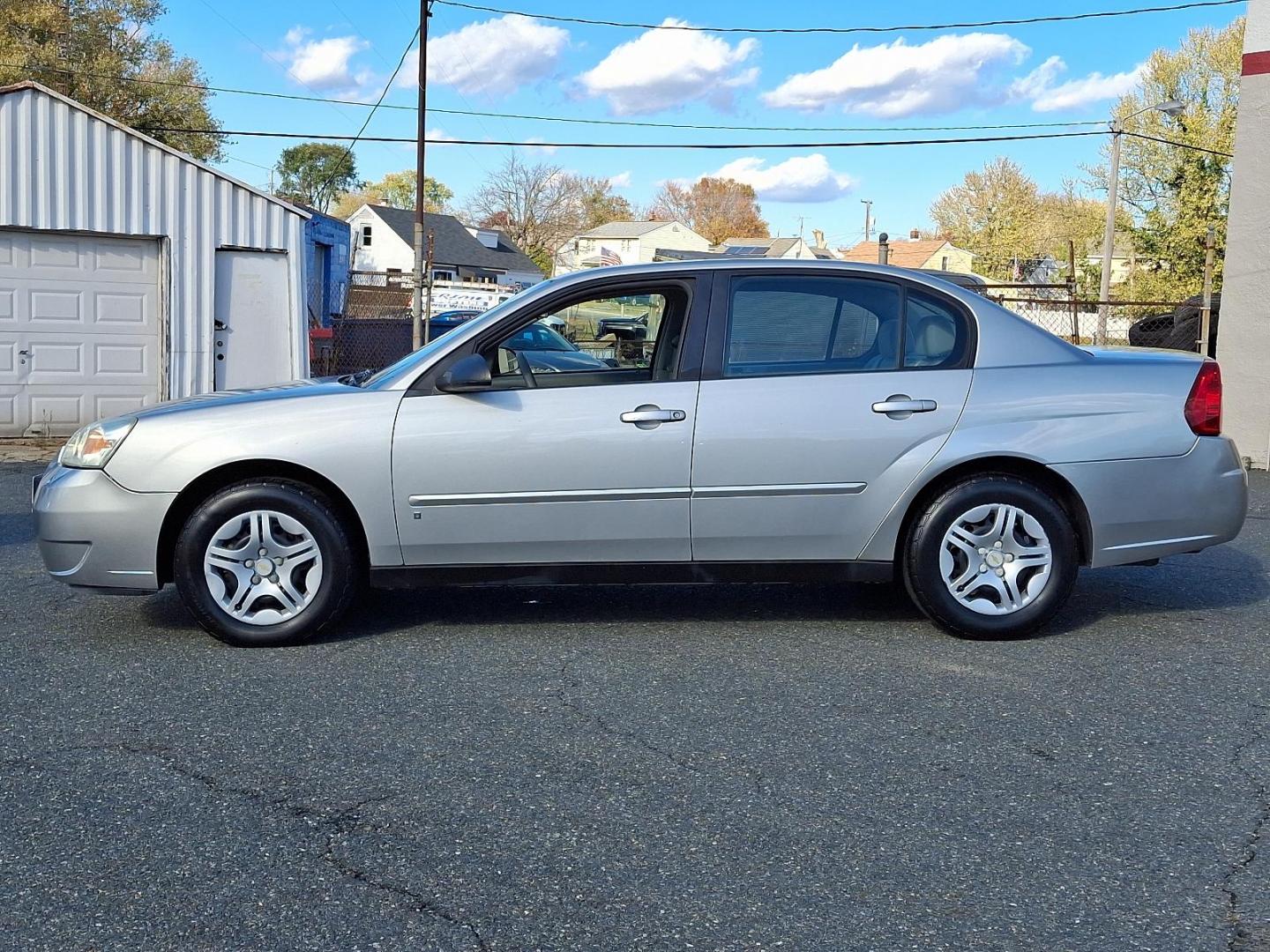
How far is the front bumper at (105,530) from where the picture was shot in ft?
17.7

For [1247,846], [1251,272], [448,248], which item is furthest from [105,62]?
[1247,846]

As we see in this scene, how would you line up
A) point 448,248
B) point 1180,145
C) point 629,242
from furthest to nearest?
A: point 629,242
point 448,248
point 1180,145

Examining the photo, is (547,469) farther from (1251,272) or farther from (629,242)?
(629,242)

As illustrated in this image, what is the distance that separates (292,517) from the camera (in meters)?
5.43

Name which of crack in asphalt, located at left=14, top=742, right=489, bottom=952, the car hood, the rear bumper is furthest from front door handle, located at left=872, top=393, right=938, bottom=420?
crack in asphalt, located at left=14, top=742, right=489, bottom=952

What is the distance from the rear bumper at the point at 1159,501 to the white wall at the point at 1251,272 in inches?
293

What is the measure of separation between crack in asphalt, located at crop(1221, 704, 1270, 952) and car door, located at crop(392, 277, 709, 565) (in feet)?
7.42

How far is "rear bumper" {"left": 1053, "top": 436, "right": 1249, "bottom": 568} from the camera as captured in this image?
559 cm

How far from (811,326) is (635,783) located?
2482mm

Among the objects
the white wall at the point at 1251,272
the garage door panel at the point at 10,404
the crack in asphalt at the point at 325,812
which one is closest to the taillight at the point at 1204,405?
the crack in asphalt at the point at 325,812

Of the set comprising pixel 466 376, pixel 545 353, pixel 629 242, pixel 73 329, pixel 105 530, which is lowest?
pixel 105 530

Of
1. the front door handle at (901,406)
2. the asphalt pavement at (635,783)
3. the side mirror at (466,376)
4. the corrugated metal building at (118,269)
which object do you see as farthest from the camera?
the corrugated metal building at (118,269)

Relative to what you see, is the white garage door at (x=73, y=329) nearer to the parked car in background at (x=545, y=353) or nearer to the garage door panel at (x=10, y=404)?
the garage door panel at (x=10, y=404)

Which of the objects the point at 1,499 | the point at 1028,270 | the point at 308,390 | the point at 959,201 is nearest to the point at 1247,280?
the point at 308,390
